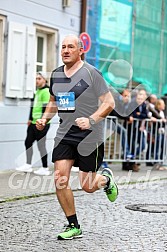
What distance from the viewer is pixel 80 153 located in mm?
7207

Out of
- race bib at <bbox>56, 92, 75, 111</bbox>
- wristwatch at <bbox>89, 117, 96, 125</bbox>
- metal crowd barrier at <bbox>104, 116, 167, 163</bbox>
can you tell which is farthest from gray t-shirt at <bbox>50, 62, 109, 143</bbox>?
metal crowd barrier at <bbox>104, 116, 167, 163</bbox>

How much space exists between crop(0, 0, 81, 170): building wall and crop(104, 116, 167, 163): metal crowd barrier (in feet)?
4.62

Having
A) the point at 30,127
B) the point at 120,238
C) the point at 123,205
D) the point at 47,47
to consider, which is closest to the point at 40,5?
the point at 47,47

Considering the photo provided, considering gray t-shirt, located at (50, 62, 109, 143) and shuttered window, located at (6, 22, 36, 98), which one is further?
shuttered window, located at (6, 22, 36, 98)

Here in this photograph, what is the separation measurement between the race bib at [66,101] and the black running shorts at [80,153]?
1.04ft

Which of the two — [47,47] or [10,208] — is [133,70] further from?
[10,208]

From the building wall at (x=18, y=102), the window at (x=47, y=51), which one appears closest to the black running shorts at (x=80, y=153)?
the building wall at (x=18, y=102)

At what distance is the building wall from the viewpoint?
45.5 feet

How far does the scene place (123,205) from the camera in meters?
9.72

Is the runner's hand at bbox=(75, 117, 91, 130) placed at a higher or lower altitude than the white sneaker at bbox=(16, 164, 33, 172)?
higher

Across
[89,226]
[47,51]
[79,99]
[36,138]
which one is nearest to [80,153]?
[79,99]

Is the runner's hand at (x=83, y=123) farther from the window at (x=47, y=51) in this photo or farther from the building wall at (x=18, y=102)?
the window at (x=47, y=51)

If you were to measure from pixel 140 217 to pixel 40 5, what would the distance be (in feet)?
24.1

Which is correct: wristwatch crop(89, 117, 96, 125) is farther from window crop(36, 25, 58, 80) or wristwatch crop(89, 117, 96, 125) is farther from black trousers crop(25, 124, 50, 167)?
window crop(36, 25, 58, 80)
